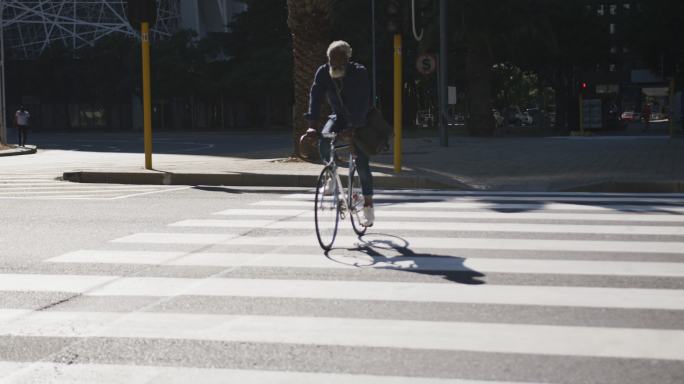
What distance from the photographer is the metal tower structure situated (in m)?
73.3

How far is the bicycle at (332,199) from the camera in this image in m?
7.89

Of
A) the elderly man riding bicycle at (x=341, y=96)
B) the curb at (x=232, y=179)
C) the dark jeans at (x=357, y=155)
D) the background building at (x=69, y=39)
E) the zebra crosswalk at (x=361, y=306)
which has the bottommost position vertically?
the zebra crosswalk at (x=361, y=306)

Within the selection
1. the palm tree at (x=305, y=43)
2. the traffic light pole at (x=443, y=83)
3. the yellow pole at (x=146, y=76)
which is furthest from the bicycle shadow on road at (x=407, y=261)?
the traffic light pole at (x=443, y=83)

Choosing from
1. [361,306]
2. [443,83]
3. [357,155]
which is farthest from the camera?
[443,83]

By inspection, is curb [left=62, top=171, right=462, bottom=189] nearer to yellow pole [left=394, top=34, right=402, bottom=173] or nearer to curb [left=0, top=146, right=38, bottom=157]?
yellow pole [left=394, top=34, right=402, bottom=173]

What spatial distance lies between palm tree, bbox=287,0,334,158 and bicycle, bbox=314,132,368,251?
11.1 metres

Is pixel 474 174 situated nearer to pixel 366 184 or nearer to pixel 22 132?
pixel 366 184

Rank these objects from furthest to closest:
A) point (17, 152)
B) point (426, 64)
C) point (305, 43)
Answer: point (17, 152), point (426, 64), point (305, 43)

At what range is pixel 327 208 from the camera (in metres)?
8.07

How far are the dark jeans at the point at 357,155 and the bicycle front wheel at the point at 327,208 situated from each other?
288mm

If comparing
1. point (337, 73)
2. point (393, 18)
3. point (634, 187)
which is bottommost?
point (634, 187)

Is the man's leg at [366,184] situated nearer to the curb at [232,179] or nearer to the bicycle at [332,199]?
the bicycle at [332,199]

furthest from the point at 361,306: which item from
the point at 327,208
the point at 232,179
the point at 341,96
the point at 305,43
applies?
the point at 305,43

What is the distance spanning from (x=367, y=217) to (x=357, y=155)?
1.89ft
